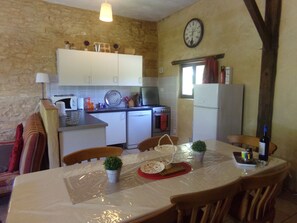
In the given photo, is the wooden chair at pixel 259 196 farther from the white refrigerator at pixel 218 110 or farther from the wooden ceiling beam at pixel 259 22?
the wooden ceiling beam at pixel 259 22

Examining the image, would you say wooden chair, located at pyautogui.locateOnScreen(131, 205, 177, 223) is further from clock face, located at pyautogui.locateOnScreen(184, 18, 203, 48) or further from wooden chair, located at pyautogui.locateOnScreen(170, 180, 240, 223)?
clock face, located at pyautogui.locateOnScreen(184, 18, 203, 48)

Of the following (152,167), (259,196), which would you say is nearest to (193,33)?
(152,167)

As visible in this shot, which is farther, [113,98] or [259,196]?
[113,98]

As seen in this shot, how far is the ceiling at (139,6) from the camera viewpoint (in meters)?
3.90

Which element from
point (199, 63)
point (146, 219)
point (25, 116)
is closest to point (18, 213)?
point (146, 219)

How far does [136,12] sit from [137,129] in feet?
8.03

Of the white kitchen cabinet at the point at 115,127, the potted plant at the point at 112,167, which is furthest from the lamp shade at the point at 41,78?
the potted plant at the point at 112,167

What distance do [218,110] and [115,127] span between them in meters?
2.09

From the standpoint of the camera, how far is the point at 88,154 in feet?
5.70

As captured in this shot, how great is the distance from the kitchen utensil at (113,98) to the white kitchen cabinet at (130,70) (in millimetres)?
364

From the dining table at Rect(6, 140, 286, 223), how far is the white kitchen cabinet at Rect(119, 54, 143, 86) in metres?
2.93

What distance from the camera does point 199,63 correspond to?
399 cm

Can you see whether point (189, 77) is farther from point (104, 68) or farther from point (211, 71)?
point (104, 68)

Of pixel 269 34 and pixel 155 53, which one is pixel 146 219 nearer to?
pixel 269 34
